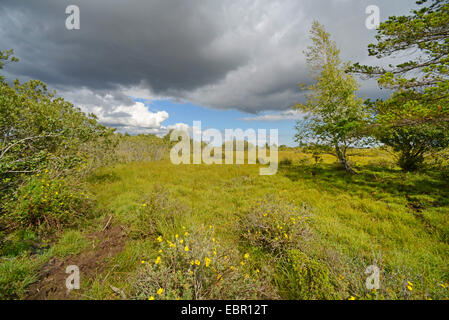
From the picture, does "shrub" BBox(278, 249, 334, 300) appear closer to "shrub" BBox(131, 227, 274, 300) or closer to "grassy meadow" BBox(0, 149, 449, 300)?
"grassy meadow" BBox(0, 149, 449, 300)

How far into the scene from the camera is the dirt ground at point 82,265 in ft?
7.09

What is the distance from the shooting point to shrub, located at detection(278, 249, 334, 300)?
1.93m

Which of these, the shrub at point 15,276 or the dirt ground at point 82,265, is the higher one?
the shrub at point 15,276

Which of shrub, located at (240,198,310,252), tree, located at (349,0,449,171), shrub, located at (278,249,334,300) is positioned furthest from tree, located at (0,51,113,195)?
tree, located at (349,0,449,171)

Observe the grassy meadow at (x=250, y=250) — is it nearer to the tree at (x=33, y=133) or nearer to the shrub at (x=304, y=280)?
the shrub at (x=304, y=280)

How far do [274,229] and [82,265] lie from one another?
12.7 feet

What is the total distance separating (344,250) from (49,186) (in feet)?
24.7

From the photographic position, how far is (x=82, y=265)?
2.72 meters

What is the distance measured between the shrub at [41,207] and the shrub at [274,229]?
4.77 m

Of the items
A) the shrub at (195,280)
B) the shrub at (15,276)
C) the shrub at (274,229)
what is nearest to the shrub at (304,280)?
the shrub at (195,280)

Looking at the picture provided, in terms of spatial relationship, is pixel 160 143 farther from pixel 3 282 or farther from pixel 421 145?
pixel 421 145

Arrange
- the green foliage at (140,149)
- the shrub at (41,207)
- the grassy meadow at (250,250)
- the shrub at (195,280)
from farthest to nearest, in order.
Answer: the green foliage at (140,149), the shrub at (41,207), the grassy meadow at (250,250), the shrub at (195,280)

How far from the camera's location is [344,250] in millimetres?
3096

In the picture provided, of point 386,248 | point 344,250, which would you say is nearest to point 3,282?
point 344,250
